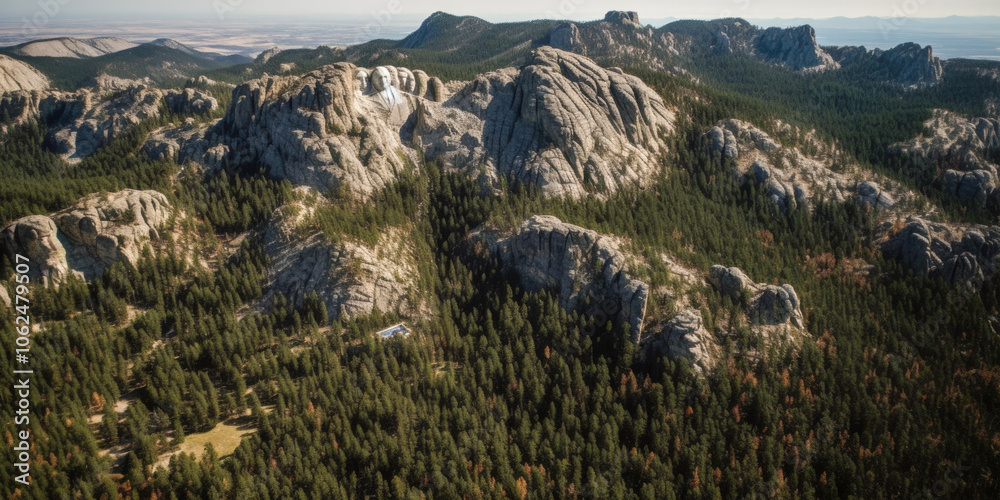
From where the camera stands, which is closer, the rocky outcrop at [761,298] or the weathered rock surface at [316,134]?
the rocky outcrop at [761,298]

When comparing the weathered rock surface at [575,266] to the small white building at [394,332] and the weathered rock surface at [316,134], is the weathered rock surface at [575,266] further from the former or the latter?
the weathered rock surface at [316,134]

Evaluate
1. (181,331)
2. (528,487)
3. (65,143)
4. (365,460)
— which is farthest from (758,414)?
(65,143)

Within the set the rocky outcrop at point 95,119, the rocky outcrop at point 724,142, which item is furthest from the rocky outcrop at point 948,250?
the rocky outcrop at point 95,119

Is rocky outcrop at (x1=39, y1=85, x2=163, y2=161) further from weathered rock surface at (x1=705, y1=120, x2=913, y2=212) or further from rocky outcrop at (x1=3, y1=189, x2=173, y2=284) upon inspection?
weathered rock surface at (x1=705, y1=120, x2=913, y2=212)

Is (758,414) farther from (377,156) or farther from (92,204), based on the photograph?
(92,204)

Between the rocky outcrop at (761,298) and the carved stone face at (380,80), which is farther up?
the carved stone face at (380,80)

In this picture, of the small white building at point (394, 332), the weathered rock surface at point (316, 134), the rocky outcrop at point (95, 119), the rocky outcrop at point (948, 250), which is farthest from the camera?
the rocky outcrop at point (95, 119)

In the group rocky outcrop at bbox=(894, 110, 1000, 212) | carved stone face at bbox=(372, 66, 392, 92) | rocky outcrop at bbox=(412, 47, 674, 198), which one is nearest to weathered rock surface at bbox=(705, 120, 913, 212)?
rocky outcrop at bbox=(412, 47, 674, 198)
